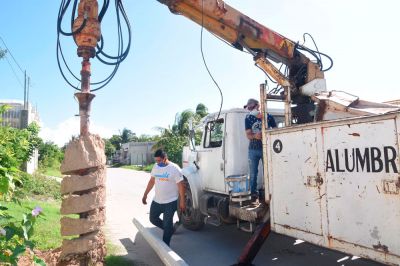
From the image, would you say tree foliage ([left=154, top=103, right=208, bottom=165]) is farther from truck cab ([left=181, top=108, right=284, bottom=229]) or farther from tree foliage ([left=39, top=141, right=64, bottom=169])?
truck cab ([left=181, top=108, right=284, bottom=229])

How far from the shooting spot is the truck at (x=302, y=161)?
355 cm

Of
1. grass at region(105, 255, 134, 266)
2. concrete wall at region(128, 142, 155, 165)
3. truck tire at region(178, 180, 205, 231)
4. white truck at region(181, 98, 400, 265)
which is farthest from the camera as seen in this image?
concrete wall at region(128, 142, 155, 165)

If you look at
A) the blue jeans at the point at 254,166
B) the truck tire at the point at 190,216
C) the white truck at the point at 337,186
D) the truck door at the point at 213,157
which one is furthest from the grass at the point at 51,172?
the white truck at the point at 337,186

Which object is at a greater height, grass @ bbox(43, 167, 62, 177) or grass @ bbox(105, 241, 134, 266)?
grass @ bbox(43, 167, 62, 177)

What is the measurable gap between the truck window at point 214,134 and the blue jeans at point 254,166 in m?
0.87

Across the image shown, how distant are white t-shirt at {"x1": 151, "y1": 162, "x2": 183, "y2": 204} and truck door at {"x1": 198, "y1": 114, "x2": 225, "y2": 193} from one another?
0.83m

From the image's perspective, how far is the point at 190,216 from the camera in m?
7.44

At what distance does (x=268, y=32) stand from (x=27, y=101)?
18937mm

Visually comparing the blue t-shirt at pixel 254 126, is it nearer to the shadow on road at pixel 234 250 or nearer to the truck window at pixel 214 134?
the truck window at pixel 214 134

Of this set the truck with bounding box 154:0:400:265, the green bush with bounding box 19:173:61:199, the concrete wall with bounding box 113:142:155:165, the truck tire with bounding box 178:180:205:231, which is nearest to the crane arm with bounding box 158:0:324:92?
the truck with bounding box 154:0:400:265

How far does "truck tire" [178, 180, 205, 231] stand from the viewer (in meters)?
7.31

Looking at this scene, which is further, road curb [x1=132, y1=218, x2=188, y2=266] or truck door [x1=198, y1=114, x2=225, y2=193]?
truck door [x1=198, y1=114, x2=225, y2=193]

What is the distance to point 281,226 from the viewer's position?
4793mm

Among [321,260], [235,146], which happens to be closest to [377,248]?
[321,260]
